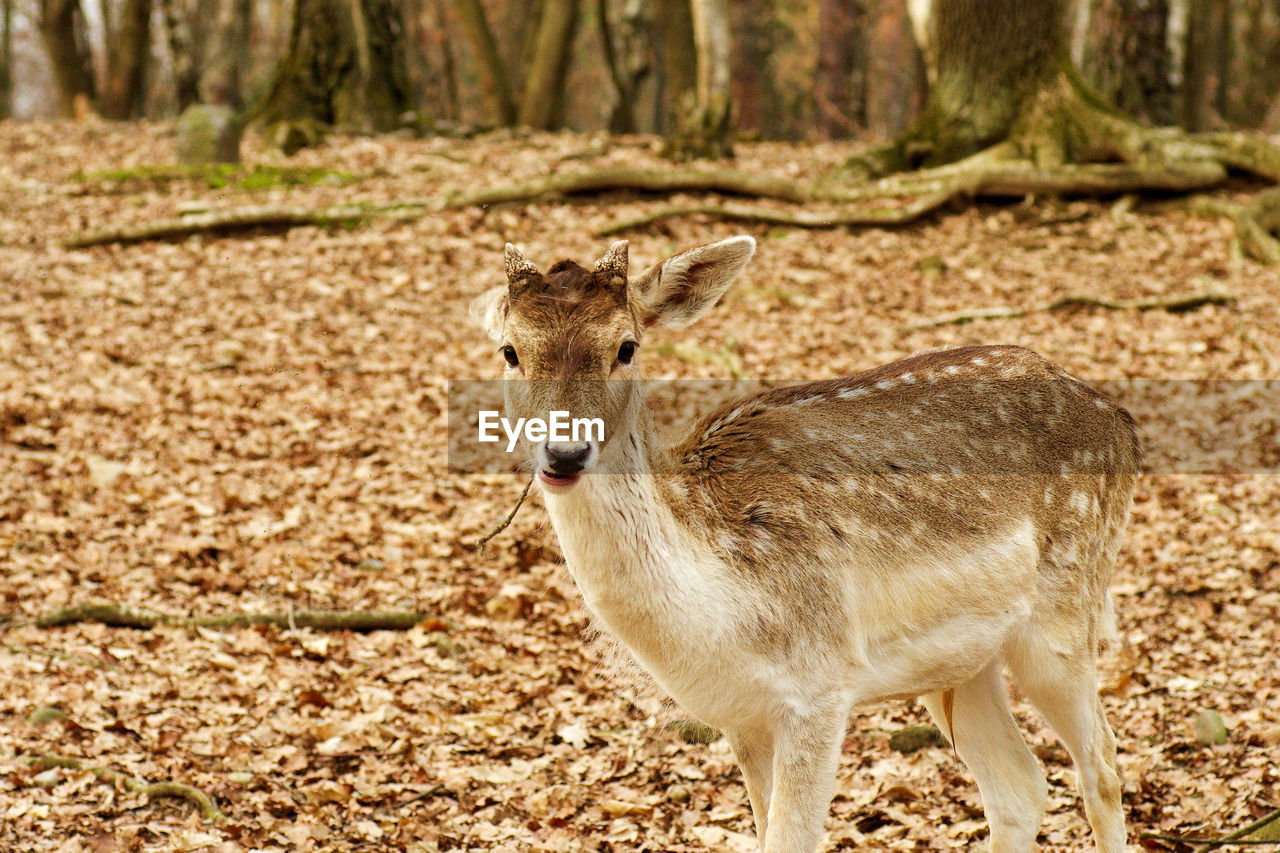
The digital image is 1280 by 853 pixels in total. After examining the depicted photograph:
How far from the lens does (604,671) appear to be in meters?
6.18

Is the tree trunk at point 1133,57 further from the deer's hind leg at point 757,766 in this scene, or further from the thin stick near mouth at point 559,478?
the thin stick near mouth at point 559,478

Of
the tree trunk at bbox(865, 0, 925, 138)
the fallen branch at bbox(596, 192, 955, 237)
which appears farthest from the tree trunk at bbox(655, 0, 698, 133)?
the tree trunk at bbox(865, 0, 925, 138)

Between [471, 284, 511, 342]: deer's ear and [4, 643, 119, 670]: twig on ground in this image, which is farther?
[4, 643, 119, 670]: twig on ground

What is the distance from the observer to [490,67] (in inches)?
752

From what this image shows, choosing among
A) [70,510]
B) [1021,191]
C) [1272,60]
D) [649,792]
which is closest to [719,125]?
[1021,191]

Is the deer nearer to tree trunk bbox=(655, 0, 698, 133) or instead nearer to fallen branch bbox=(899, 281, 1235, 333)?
fallen branch bbox=(899, 281, 1235, 333)

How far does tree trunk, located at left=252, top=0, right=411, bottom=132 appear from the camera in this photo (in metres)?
15.2

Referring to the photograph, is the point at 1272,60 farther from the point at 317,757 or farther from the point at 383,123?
the point at 317,757

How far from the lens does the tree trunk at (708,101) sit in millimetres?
13609

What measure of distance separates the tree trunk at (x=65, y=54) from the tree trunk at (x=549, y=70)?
869cm

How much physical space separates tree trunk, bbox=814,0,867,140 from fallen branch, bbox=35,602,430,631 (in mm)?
17857

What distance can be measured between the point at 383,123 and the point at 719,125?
4.50 m

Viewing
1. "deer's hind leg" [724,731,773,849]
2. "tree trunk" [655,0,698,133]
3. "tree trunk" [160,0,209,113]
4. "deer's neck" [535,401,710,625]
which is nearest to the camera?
A: "deer's neck" [535,401,710,625]

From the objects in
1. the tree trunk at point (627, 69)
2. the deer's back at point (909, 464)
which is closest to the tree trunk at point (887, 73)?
the tree trunk at point (627, 69)
